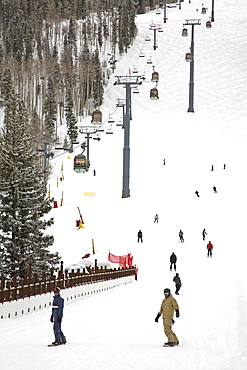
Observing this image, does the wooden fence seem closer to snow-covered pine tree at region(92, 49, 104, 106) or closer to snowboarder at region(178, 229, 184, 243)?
snowboarder at region(178, 229, 184, 243)

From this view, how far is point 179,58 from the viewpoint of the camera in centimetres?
8844

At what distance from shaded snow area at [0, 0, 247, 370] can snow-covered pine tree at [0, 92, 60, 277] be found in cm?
330

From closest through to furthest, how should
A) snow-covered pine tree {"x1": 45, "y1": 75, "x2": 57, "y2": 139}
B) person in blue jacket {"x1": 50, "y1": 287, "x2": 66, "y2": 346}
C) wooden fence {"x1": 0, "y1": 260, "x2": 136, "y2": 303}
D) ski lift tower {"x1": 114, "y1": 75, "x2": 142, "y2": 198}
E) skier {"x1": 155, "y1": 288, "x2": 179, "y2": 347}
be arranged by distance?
person in blue jacket {"x1": 50, "y1": 287, "x2": 66, "y2": 346} → skier {"x1": 155, "y1": 288, "x2": 179, "y2": 347} → wooden fence {"x1": 0, "y1": 260, "x2": 136, "y2": 303} → ski lift tower {"x1": 114, "y1": 75, "x2": 142, "y2": 198} → snow-covered pine tree {"x1": 45, "y1": 75, "x2": 57, "y2": 139}

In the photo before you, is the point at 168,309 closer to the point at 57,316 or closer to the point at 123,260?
the point at 57,316

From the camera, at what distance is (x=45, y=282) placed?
15.5 meters

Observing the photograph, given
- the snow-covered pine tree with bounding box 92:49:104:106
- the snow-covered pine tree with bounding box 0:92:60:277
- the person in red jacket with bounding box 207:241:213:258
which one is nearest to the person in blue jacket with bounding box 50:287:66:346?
the snow-covered pine tree with bounding box 0:92:60:277

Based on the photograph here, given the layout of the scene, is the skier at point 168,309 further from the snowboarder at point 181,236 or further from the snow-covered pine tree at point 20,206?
the snowboarder at point 181,236

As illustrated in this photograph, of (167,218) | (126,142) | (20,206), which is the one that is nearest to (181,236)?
(167,218)

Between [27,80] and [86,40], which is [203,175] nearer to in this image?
[27,80]

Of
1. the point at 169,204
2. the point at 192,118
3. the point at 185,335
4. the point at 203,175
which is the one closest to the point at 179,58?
the point at 192,118

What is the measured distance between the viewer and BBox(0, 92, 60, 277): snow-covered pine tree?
70.0 feet

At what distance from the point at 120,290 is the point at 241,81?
213 feet

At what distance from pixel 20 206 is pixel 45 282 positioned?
23.0 feet

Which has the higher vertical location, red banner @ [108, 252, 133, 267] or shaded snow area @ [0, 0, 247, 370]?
shaded snow area @ [0, 0, 247, 370]
